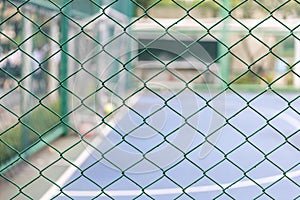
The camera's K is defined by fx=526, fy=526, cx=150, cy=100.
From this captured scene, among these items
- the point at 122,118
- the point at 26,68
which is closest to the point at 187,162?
the point at 26,68

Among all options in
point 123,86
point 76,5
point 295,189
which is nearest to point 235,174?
point 295,189

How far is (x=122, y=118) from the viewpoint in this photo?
6.67 metres

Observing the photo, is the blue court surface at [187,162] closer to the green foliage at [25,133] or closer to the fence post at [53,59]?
the green foliage at [25,133]

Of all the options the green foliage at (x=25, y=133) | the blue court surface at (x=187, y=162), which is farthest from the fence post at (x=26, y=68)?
the blue court surface at (x=187, y=162)

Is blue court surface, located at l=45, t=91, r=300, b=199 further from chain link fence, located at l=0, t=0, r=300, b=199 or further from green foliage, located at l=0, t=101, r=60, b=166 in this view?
green foliage, located at l=0, t=101, r=60, b=166

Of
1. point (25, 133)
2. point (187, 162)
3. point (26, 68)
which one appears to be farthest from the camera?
point (187, 162)

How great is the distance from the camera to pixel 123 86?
8352 millimetres

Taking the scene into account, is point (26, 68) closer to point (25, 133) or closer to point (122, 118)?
point (25, 133)

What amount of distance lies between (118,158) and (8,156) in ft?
4.08

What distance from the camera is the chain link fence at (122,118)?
1.67 metres

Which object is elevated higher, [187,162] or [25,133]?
[187,162]

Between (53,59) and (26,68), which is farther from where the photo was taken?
(53,59)

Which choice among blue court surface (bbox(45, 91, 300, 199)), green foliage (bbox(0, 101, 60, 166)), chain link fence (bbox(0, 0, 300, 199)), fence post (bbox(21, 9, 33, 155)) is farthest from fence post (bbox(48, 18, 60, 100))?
blue court surface (bbox(45, 91, 300, 199))

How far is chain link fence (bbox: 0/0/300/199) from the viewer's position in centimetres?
167
